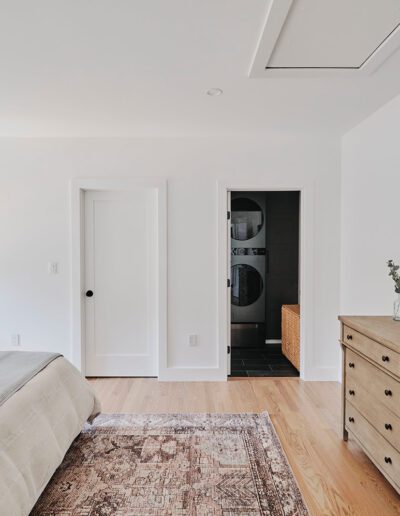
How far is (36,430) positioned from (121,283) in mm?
1988

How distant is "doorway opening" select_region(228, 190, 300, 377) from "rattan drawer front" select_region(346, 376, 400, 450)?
91.4 inches

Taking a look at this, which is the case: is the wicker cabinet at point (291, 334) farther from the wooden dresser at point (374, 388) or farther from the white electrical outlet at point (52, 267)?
the white electrical outlet at point (52, 267)

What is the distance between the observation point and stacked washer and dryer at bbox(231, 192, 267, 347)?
4836 mm

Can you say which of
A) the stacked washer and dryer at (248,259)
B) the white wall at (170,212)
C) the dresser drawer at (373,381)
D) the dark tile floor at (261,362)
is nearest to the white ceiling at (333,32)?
the white wall at (170,212)

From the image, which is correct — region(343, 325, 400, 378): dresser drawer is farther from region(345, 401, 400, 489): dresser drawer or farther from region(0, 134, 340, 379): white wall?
region(0, 134, 340, 379): white wall

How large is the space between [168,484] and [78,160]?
9.48ft

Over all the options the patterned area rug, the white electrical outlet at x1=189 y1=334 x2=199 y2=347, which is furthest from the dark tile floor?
the patterned area rug

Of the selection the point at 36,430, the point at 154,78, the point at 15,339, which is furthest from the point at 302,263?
the point at 15,339

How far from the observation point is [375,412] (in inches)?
77.1

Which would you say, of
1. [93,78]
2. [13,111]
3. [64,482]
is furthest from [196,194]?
[64,482]

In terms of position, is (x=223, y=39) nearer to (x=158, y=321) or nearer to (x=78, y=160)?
(x=78, y=160)

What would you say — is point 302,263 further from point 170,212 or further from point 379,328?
point 379,328

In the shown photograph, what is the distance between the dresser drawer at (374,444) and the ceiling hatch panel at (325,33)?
206cm

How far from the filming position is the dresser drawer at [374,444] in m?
1.76
